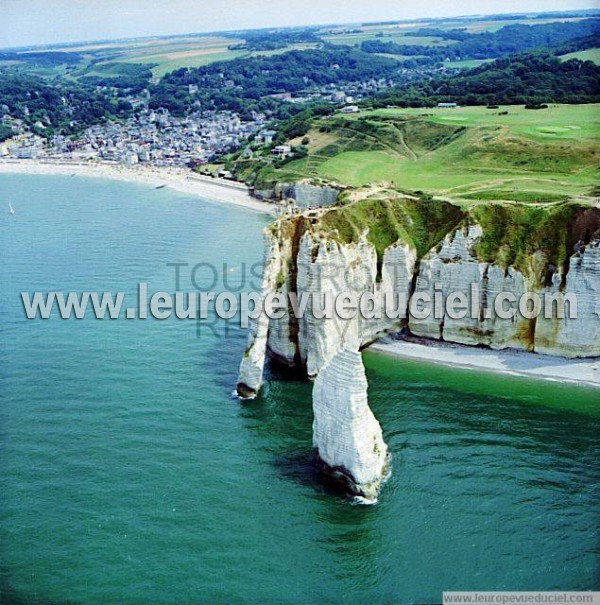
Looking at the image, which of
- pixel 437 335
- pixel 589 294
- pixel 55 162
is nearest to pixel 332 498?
pixel 437 335

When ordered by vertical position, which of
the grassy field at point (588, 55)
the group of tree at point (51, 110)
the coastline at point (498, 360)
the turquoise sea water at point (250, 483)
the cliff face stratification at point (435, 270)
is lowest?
the turquoise sea water at point (250, 483)

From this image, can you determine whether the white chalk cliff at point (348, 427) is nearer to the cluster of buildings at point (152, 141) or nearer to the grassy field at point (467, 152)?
the grassy field at point (467, 152)

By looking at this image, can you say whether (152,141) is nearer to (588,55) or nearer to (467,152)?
(588,55)

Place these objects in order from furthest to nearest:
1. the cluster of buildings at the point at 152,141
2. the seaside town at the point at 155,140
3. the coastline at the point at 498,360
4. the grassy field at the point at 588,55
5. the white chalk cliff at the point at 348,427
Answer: the cluster of buildings at the point at 152,141
the seaside town at the point at 155,140
the grassy field at the point at 588,55
the coastline at the point at 498,360
the white chalk cliff at the point at 348,427

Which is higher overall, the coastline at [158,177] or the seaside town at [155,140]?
the seaside town at [155,140]

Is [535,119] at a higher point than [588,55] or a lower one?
lower

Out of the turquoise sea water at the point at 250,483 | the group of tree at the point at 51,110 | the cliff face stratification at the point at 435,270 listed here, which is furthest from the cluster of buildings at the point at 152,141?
the turquoise sea water at the point at 250,483

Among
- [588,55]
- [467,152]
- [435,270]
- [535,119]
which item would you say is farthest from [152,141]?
[435,270]
